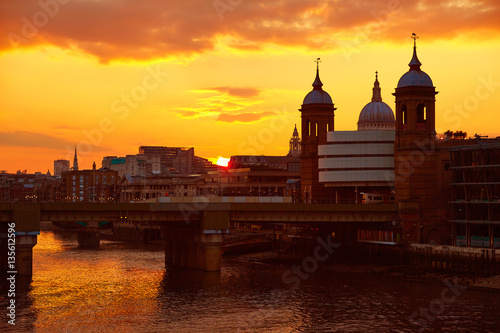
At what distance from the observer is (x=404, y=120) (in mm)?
143375

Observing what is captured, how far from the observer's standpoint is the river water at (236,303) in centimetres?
8212

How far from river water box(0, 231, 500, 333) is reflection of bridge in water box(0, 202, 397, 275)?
5.04 metres

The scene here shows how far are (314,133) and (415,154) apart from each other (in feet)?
127

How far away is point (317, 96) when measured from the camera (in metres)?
176

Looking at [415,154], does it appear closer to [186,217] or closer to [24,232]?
[186,217]

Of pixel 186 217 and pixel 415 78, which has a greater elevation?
pixel 415 78

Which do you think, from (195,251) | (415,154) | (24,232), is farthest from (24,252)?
(415,154)

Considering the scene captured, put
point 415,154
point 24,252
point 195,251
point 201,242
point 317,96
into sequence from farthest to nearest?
point 317,96
point 415,154
point 195,251
point 201,242
point 24,252

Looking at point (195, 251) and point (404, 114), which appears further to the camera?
point (404, 114)

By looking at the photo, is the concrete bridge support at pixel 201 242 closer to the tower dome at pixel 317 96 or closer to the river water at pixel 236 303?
the river water at pixel 236 303

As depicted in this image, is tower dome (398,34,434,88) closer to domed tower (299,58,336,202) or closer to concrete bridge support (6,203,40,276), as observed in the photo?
domed tower (299,58,336,202)

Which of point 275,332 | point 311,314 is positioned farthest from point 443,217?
point 275,332

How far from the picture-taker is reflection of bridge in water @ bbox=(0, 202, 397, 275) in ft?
384

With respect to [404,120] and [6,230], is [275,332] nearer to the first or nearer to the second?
[6,230]
